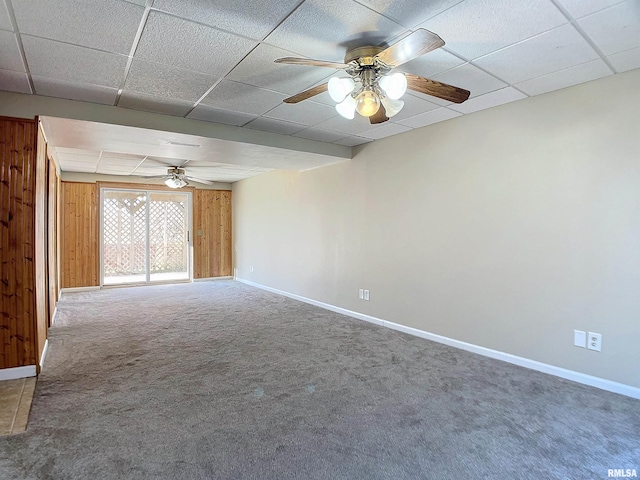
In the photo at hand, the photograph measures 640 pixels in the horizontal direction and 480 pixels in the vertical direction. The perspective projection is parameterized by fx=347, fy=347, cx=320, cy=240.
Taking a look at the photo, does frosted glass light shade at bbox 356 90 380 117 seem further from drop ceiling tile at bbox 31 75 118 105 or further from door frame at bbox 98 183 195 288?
A: door frame at bbox 98 183 195 288

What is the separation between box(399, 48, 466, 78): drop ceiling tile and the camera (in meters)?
2.27

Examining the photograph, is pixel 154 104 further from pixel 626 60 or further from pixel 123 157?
pixel 626 60

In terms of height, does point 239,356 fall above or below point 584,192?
below

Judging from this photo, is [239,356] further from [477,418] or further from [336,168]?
[336,168]

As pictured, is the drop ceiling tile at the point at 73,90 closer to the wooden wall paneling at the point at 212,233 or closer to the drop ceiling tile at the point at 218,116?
the drop ceiling tile at the point at 218,116

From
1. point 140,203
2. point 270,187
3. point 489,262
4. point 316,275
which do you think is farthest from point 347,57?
point 140,203

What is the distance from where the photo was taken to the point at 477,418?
2.18m

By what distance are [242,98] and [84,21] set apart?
1.27 m

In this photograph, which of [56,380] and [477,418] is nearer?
[477,418]

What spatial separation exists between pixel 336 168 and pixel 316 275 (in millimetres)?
1710

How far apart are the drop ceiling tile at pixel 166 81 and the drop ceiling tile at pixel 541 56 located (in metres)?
2.02

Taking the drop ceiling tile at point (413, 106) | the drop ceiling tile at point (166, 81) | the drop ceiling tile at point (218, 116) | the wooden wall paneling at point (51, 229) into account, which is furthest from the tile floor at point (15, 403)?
the drop ceiling tile at point (413, 106)

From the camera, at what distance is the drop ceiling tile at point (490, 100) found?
2.88 m

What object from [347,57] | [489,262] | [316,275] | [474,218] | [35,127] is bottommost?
[316,275]
